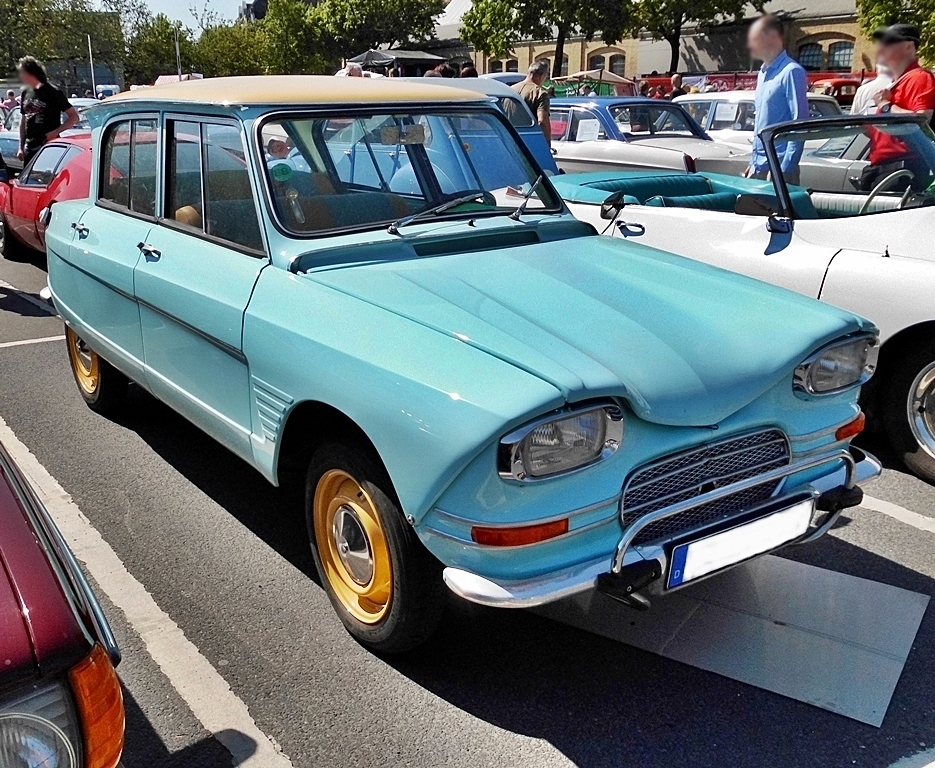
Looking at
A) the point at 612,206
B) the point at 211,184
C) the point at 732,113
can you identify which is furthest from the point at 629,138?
the point at 211,184

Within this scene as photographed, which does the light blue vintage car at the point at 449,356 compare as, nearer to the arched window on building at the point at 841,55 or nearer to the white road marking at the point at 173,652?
the white road marking at the point at 173,652

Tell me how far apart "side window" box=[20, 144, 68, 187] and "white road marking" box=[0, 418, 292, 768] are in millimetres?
4928

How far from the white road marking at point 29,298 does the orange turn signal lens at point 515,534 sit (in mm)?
6009

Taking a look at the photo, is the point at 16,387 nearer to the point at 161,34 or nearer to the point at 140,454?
the point at 140,454

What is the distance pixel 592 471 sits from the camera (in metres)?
2.34

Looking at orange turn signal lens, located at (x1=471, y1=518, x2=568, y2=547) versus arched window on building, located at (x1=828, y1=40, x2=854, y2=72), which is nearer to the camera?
orange turn signal lens, located at (x1=471, y1=518, x2=568, y2=547)

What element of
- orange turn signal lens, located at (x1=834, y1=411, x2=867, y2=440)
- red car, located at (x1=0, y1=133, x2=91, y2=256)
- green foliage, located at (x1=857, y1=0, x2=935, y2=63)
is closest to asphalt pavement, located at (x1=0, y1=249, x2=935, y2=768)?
orange turn signal lens, located at (x1=834, y1=411, x2=867, y2=440)

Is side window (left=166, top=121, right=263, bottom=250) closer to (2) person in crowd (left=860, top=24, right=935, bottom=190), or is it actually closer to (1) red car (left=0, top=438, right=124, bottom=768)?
(1) red car (left=0, top=438, right=124, bottom=768)

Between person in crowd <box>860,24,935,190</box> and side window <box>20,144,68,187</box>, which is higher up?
person in crowd <box>860,24,935,190</box>

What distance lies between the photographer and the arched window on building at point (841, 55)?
4106 centimetres

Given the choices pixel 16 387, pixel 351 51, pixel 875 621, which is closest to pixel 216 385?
pixel 875 621

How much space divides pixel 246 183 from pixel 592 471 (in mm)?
1755

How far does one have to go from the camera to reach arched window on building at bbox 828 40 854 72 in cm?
4106

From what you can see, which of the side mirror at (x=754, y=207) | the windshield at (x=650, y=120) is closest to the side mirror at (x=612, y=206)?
the side mirror at (x=754, y=207)
